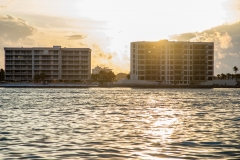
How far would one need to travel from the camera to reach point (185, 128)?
117ft

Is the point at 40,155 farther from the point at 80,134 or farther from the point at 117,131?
the point at 117,131

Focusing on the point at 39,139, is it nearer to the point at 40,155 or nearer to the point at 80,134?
the point at 80,134

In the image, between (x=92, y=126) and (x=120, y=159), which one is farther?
(x=92, y=126)

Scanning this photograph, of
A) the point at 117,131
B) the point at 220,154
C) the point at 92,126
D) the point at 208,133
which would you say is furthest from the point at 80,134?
the point at 220,154

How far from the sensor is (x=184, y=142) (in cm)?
2702

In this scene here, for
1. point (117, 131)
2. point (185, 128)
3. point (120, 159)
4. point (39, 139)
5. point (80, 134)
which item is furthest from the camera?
point (185, 128)

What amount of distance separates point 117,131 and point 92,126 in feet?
14.6

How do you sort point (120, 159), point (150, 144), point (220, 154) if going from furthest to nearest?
1. point (150, 144)
2. point (220, 154)
3. point (120, 159)

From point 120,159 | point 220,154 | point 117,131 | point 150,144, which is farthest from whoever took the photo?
point 117,131

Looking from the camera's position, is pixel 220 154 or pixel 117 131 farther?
pixel 117 131

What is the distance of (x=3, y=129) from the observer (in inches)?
1340

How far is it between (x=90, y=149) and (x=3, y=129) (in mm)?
12687

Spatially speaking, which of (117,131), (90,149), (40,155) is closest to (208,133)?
(117,131)

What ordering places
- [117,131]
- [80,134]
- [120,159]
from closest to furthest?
[120,159] → [80,134] → [117,131]
